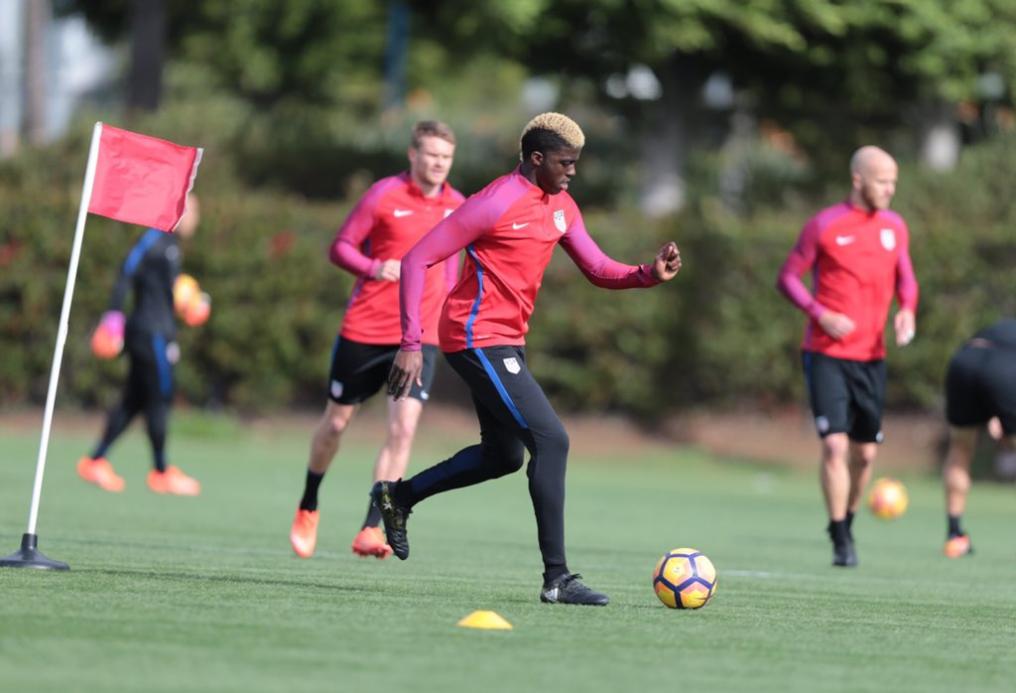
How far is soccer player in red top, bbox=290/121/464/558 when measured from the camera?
11.2 m

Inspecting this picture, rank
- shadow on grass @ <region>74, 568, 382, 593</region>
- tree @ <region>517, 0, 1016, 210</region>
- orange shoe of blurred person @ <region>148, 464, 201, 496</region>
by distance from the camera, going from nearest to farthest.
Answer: shadow on grass @ <region>74, 568, 382, 593</region> < orange shoe of blurred person @ <region>148, 464, 201, 496</region> < tree @ <region>517, 0, 1016, 210</region>

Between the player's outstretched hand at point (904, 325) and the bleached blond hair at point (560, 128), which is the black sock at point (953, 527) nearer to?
the player's outstretched hand at point (904, 325)

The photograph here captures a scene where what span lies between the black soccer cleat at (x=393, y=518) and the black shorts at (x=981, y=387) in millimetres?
5525

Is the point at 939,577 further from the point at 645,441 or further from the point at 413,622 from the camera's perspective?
the point at 645,441

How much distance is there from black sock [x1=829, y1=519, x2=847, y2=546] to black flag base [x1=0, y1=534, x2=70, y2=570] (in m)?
5.28

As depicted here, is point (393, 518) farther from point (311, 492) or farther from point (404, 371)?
point (311, 492)

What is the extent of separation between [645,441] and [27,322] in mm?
8073

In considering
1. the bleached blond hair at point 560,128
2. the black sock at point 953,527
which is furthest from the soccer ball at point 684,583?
the black sock at point 953,527

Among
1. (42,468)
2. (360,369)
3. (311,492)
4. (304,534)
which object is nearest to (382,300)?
(360,369)

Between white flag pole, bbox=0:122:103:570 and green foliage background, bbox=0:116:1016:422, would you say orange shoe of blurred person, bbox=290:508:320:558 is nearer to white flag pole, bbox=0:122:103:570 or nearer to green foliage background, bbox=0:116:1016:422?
white flag pole, bbox=0:122:103:570

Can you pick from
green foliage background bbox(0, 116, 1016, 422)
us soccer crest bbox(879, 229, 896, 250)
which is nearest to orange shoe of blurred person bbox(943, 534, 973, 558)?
us soccer crest bbox(879, 229, 896, 250)

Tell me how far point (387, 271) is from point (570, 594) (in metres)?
2.93

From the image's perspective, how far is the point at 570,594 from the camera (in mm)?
8656

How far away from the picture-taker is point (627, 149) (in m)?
36.5
